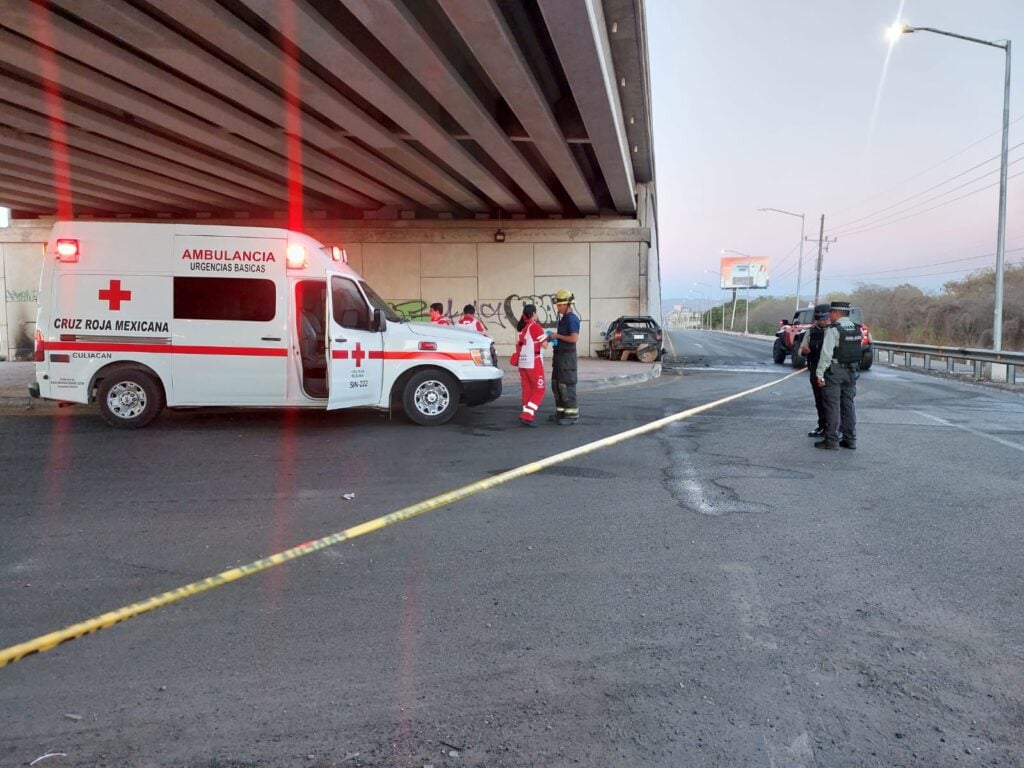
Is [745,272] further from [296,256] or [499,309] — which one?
[296,256]

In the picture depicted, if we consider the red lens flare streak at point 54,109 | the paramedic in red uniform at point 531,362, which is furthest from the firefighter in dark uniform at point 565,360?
the red lens flare streak at point 54,109

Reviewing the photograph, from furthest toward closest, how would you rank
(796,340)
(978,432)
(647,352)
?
(796,340), (647,352), (978,432)

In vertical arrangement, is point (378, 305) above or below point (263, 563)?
above

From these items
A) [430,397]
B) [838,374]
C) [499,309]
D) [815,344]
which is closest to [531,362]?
[430,397]

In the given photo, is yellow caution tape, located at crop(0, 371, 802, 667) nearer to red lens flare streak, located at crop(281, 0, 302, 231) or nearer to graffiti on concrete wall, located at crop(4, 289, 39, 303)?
red lens flare streak, located at crop(281, 0, 302, 231)

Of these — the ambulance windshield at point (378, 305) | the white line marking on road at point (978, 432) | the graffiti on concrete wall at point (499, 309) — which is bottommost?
the white line marking on road at point (978, 432)

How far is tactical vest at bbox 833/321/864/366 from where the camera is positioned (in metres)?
7.71

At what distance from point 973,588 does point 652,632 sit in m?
2.07

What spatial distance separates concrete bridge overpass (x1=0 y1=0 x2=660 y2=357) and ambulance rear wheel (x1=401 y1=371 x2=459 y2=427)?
480 centimetres

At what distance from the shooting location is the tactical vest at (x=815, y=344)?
8.03 m

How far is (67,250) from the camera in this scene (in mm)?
8398

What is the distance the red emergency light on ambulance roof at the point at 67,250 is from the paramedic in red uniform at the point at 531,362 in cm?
576

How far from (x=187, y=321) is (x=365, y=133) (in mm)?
6958

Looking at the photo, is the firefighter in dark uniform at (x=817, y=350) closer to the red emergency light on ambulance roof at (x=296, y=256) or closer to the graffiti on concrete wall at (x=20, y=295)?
the red emergency light on ambulance roof at (x=296, y=256)
